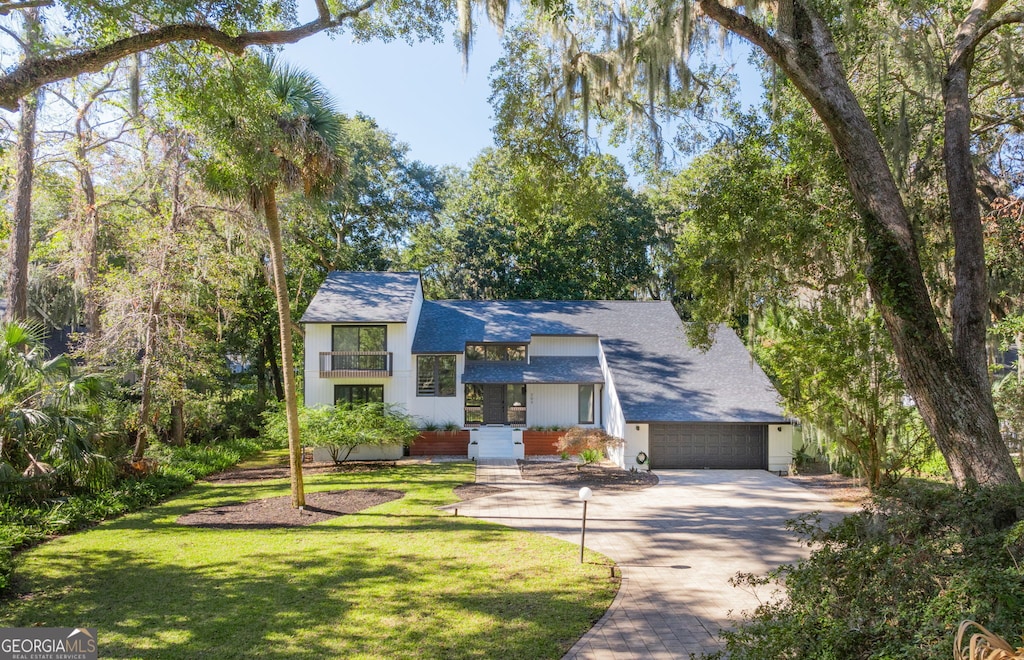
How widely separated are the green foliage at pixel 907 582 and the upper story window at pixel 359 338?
1863 cm

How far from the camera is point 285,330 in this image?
470 inches

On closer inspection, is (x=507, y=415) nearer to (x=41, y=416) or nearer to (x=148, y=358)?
(x=148, y=358)

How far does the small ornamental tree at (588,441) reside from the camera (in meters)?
18.0

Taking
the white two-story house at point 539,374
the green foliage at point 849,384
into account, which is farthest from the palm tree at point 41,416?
the green foliage at point 849,384

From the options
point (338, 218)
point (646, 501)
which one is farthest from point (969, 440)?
point (338, 218)

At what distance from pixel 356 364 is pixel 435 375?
2.94 m

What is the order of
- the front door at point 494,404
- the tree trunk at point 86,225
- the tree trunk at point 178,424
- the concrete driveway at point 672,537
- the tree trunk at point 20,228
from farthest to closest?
the front door at point 494,404
the tree trunk at point 178,424
the tree trunk at point 86,225
the tree trunk at point 20,228
the concrete driveway at point 672,537

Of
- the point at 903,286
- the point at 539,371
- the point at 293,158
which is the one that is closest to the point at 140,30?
the point at 293,158

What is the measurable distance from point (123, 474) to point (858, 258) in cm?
1646

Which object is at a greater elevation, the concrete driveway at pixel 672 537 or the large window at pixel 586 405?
the large window at pixel 586 405

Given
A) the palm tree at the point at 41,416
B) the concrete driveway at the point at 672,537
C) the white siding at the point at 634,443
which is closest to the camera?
the concrete driveway at the point at 672,537

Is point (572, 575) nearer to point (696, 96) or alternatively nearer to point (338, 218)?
point (696, 96)

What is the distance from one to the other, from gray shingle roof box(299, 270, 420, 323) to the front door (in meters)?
4.39

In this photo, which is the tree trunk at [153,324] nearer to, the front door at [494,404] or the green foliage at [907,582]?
the front door at [494,404]
